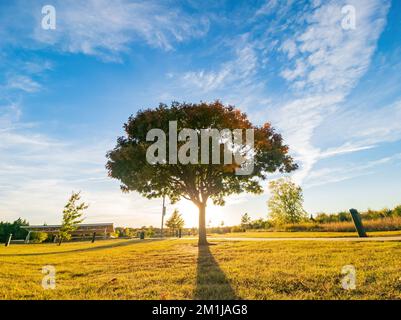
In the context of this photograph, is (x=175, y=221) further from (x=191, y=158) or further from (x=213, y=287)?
(x=213, y=287)

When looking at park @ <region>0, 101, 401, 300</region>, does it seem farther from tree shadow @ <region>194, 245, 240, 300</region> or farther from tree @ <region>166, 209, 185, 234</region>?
tree @ <region>166, 209, 185, 234</region>

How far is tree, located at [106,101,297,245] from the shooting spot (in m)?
17.4

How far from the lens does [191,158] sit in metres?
17.3

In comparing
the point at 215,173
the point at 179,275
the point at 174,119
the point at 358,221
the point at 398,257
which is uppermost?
the point at 174,119

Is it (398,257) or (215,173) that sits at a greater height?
(215,173)

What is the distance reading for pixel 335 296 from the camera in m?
4.23

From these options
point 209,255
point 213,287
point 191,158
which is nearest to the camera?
point 213,287

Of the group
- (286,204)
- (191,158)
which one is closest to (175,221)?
(286,204)

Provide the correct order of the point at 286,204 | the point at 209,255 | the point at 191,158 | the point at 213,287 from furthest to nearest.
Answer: the point at 286,204 < the point at 191,158 < the point at 209,255 < the point at 213,287

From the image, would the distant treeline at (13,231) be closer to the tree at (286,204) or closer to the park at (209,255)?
the park at (209,255)

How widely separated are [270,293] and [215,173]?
14868 mm

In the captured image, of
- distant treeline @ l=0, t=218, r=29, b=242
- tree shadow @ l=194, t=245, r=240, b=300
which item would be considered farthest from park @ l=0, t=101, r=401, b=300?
distant treeline @ l=0, t=218, r=29, b=242
